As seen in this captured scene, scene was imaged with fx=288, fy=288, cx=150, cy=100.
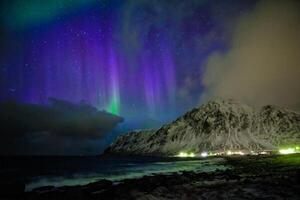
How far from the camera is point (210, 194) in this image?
30.3 metres

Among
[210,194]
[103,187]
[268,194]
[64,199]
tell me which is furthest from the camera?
[103,187]

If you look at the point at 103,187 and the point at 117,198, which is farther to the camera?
the point at 103,187

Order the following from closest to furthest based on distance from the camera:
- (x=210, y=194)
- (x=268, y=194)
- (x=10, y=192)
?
(x=268, y=194) → (x=210, y=194) → (x=10, y=192)

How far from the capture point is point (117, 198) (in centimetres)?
3134

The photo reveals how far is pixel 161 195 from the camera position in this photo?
31.4 meters

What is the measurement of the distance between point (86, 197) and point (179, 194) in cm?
1166

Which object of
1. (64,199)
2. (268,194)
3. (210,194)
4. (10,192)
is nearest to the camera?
(268,194)

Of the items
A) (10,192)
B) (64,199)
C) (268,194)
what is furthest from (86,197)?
(268,194)

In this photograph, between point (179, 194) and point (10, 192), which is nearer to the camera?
point (179, 194)

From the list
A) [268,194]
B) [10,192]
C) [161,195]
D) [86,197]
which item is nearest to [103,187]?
[86,197]

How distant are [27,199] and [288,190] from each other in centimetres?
3028

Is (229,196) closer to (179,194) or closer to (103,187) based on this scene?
(179,194)

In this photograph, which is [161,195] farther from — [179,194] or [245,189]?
[245,189]

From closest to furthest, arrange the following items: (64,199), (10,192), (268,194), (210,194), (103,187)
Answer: (268,194), (210,194), (64,199), (10,192), (103,187)
